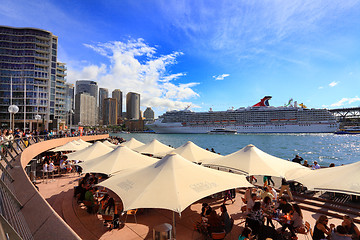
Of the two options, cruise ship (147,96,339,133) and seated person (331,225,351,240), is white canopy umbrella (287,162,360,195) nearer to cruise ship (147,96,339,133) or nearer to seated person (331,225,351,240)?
seated person (331,225,351,240)

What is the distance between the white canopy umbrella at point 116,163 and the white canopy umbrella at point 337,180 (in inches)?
250

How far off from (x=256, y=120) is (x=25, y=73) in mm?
91599

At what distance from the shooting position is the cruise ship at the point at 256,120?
283 feet

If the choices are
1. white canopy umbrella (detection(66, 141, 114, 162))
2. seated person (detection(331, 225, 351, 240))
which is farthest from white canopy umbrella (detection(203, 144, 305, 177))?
white canopy umbrella (detection(66, 141, 114, 162))

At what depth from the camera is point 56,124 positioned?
56938 mm

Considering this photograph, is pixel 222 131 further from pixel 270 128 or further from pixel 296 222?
pixel 296 222

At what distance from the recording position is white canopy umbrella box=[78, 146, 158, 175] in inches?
310

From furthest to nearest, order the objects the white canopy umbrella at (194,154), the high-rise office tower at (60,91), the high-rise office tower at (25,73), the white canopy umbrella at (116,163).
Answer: the high-rise office tower at (60,91), the high-rise office tower at (25,73), the white canopy umbrella at (194,154), the white canopy umbrella at (116,163)

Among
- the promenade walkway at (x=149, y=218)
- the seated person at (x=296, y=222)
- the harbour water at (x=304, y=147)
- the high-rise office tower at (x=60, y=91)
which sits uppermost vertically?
the high-rise office tower at (x=60, y=91)

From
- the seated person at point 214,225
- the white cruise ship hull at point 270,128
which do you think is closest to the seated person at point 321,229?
the seated person at point 214,225

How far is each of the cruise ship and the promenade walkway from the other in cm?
8859

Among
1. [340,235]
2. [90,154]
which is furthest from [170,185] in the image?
[90,154]

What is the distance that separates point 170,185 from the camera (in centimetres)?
496

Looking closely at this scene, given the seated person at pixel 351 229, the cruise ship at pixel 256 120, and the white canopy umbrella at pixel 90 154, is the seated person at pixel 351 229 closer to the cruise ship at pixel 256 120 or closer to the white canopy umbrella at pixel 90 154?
the white canopy umbrella at pixel 90 154
